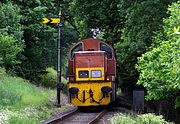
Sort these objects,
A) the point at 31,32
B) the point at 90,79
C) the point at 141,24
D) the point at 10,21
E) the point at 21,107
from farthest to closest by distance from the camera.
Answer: the point at 31,32 → the point at 10,21 → the point at 90,79 → the point at 141,24 → the point at 21,107

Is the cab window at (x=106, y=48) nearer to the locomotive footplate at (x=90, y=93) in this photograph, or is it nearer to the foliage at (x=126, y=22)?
the foliage at (x=126, y=22)

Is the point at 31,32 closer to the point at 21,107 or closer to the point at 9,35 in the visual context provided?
the point at 9,35

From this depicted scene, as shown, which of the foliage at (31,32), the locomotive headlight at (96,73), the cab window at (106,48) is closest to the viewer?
the locomotive headlight at (96,73)

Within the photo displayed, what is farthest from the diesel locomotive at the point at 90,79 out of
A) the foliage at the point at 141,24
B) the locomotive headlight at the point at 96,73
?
the foliage at the point at 141,24

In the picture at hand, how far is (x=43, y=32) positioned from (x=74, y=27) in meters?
13.5

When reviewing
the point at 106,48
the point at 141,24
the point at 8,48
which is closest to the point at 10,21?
the point at 8,48

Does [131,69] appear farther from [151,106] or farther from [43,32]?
[43,32]

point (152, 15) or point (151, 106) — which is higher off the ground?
point (152, 15)

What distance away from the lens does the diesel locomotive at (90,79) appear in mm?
22625

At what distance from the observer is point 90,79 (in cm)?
2272

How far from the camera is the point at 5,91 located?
18.4 metres

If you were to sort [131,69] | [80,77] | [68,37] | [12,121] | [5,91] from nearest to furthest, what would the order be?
[12,121], [5,91], [80,77], [131,69], [68,37]

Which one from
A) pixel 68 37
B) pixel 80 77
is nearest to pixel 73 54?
pixel 80 77

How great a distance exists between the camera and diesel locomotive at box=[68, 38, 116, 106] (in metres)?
22.6
